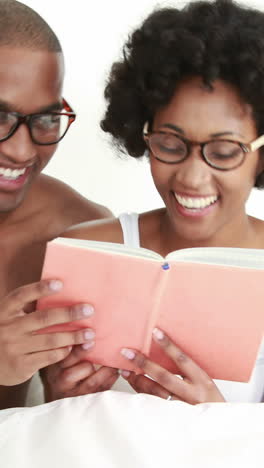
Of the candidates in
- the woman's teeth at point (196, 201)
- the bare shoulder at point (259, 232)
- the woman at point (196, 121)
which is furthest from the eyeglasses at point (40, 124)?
the bare shoulder at point (259, 232)

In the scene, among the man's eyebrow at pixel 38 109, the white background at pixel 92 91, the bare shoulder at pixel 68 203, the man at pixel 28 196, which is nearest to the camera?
the man at pixel 28 196

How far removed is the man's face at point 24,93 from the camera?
2057 mm

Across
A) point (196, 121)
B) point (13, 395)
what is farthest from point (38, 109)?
point (13, 395)

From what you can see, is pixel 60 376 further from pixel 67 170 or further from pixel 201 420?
pixel 67 170

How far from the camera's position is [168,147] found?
1.86m

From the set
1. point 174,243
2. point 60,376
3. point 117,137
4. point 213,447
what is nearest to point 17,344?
point 60,376

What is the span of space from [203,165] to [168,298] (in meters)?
0.40

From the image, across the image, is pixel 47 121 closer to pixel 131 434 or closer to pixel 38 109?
pixel 38 109

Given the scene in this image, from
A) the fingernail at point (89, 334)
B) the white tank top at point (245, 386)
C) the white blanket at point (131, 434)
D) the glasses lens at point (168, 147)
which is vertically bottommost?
the white blanket at point (131, 434)

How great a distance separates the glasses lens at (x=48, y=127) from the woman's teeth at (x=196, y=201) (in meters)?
0.52

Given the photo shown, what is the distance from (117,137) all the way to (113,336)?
80 cm

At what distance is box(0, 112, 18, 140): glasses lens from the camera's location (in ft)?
6.75

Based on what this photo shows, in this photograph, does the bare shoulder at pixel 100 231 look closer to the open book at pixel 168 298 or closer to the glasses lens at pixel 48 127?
the glasses lens at pixel 48 127

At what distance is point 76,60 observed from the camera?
3.18 meters
